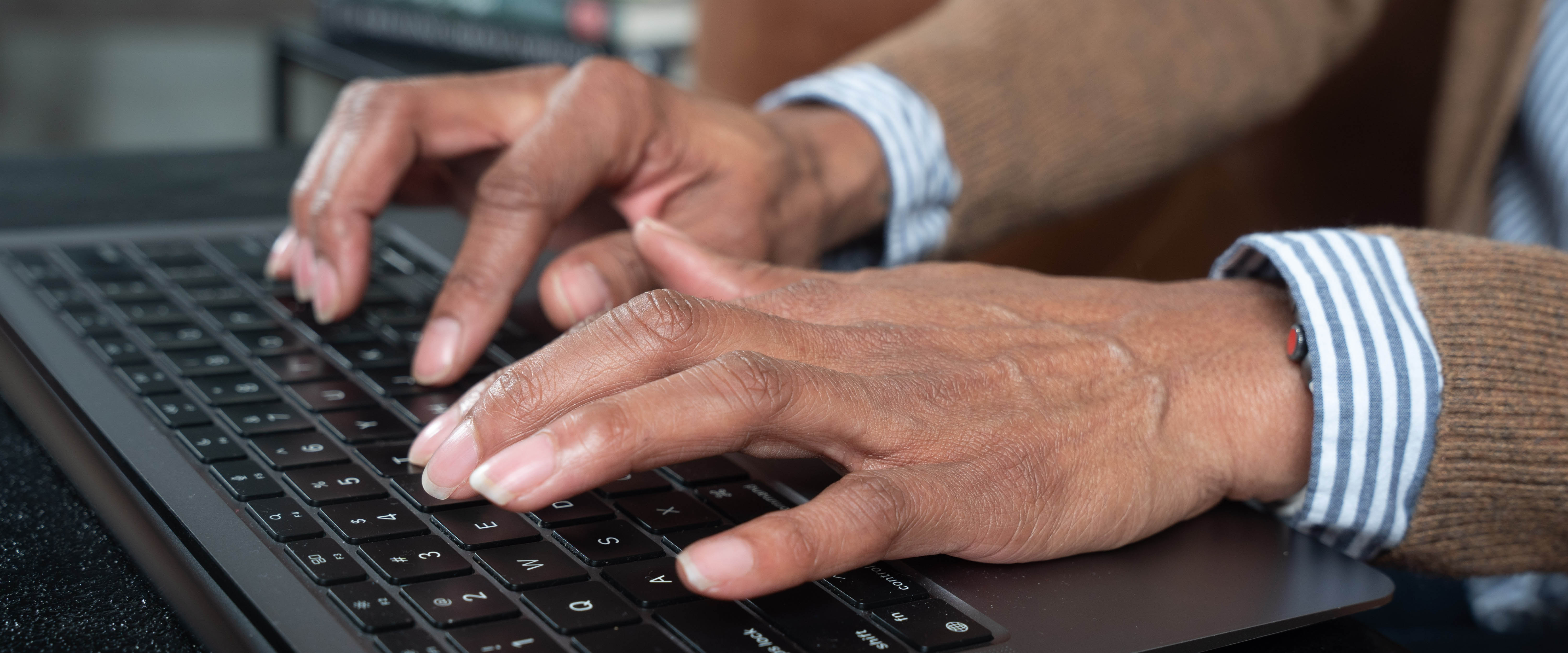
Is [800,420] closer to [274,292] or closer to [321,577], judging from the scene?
[321,577]

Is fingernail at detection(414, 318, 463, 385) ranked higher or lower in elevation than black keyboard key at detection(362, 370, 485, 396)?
higher

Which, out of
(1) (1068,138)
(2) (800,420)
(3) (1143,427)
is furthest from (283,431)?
(1) (1068,138)

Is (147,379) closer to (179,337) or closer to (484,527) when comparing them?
(179,337)

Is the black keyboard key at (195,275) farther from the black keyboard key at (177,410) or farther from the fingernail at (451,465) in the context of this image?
the fingernail at (451,465)

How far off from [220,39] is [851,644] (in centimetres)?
267

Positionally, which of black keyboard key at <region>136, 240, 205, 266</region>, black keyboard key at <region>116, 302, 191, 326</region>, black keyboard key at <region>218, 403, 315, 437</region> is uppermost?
black keyboard key at <region>218, 403, 315, 437</region>

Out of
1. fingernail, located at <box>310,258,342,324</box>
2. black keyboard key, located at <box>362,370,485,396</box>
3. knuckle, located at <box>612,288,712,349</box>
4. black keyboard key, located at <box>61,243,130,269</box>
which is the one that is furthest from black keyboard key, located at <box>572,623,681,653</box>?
black keyboard key, located at <box>61,243,130,269</box>

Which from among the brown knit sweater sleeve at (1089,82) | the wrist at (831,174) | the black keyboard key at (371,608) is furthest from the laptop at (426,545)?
the brown knit sweater sleeve at (1089,82)

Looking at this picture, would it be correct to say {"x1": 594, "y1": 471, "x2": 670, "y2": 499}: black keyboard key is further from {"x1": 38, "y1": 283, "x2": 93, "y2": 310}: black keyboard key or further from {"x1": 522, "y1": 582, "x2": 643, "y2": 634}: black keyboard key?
{"x1": 38, "y1": 283, "x2": 93, "y2": 310}: black keyboard key

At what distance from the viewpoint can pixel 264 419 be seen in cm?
43

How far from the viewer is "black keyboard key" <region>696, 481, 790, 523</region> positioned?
38 cm

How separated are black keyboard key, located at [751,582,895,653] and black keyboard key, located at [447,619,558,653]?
36 mm

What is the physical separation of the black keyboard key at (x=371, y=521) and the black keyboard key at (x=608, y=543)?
0.14 feet

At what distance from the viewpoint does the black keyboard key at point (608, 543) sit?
0.34 metres
